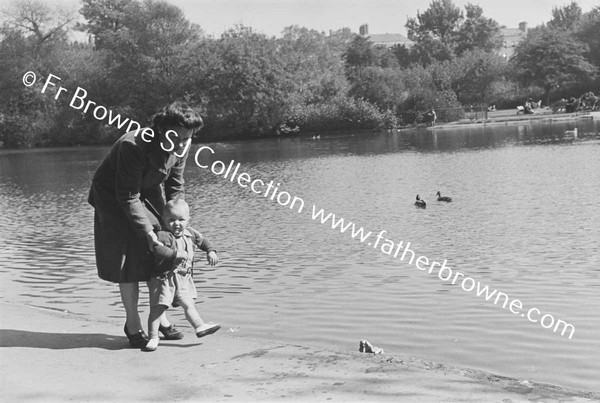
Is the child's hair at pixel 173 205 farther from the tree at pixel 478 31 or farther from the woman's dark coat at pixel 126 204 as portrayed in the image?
Answer: the tree at pixel 478 31

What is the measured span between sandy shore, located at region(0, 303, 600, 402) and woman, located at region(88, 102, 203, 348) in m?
0.51

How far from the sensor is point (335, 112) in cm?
7075

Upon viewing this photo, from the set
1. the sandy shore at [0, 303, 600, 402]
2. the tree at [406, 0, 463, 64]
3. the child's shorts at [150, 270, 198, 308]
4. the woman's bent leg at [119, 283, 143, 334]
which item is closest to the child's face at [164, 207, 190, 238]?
the child's shorts at [150, 270, 198, 308]

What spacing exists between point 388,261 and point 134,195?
7.28m

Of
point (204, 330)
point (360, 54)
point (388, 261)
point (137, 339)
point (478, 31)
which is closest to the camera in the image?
point (137, 339)

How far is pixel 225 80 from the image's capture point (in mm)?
69938

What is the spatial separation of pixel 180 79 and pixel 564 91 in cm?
3700

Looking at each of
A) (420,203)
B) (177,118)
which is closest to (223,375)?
(177,118)

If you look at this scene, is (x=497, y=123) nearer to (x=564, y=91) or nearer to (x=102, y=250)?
(x=564, y=91)

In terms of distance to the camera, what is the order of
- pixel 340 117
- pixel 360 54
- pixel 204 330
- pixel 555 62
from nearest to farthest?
pixel 204 330 < pixel 340 117 < pixel 555 62 < pixel 360 54

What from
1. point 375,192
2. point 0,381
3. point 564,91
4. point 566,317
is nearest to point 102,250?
point 0,381

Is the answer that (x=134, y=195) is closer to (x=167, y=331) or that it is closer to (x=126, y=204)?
(x=126, y=204)

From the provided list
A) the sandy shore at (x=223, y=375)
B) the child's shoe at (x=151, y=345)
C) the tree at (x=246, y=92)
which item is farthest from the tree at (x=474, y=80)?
the child's shoe at (x=151, y=345)

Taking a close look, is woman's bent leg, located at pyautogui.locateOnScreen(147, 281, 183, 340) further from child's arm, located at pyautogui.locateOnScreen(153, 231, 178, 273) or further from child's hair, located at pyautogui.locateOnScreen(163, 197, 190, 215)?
child's hair, located at pyautogui.locateOnScreen(163, 197, 190, 215)
